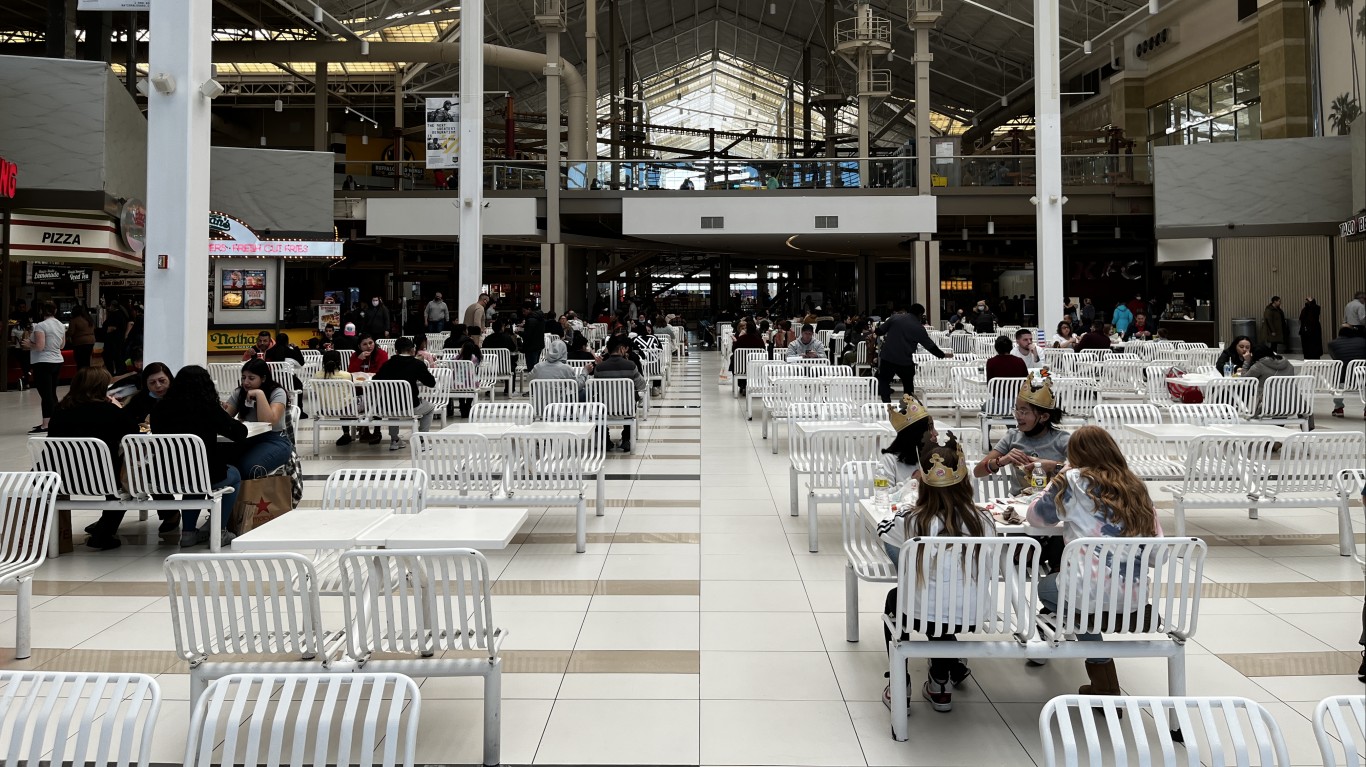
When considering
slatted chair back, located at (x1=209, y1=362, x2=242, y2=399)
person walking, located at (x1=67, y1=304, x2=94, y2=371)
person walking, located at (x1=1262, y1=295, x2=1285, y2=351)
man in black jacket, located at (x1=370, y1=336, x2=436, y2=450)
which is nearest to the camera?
man in black jacket, located at (x1=370, y1=336, x2=436, y2=450)

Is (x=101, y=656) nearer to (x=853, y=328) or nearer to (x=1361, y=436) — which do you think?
(x=1361, y=436)

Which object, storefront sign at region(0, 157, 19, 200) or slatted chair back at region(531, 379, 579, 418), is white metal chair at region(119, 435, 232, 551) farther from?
storefront sign at region(0, 157, 19, 200)

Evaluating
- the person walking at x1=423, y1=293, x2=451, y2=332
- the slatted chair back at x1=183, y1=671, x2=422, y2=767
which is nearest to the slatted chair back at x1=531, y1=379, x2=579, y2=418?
the slatted chair back at x1=183, y1=671, x2=422, y2=767

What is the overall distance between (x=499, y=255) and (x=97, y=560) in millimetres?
36790

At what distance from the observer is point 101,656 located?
494cm

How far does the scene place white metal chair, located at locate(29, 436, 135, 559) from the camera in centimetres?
674

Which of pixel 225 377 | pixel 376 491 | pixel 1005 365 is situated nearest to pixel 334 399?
pixel 225 377

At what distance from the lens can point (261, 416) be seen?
774cm

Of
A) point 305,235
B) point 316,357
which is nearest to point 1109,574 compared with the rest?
point 316,357

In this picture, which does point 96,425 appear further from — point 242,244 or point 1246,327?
point 1246,327

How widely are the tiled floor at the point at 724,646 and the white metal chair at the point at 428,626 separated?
0.32 m

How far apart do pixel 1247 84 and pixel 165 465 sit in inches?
1173

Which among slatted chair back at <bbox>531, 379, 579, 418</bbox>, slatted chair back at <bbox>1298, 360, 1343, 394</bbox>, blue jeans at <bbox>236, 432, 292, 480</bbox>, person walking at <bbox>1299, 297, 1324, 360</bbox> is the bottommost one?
blue jeans at <bbox>236, 432, 292, 480</bbox>

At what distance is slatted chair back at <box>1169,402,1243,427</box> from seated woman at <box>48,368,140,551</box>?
27.4 ft
